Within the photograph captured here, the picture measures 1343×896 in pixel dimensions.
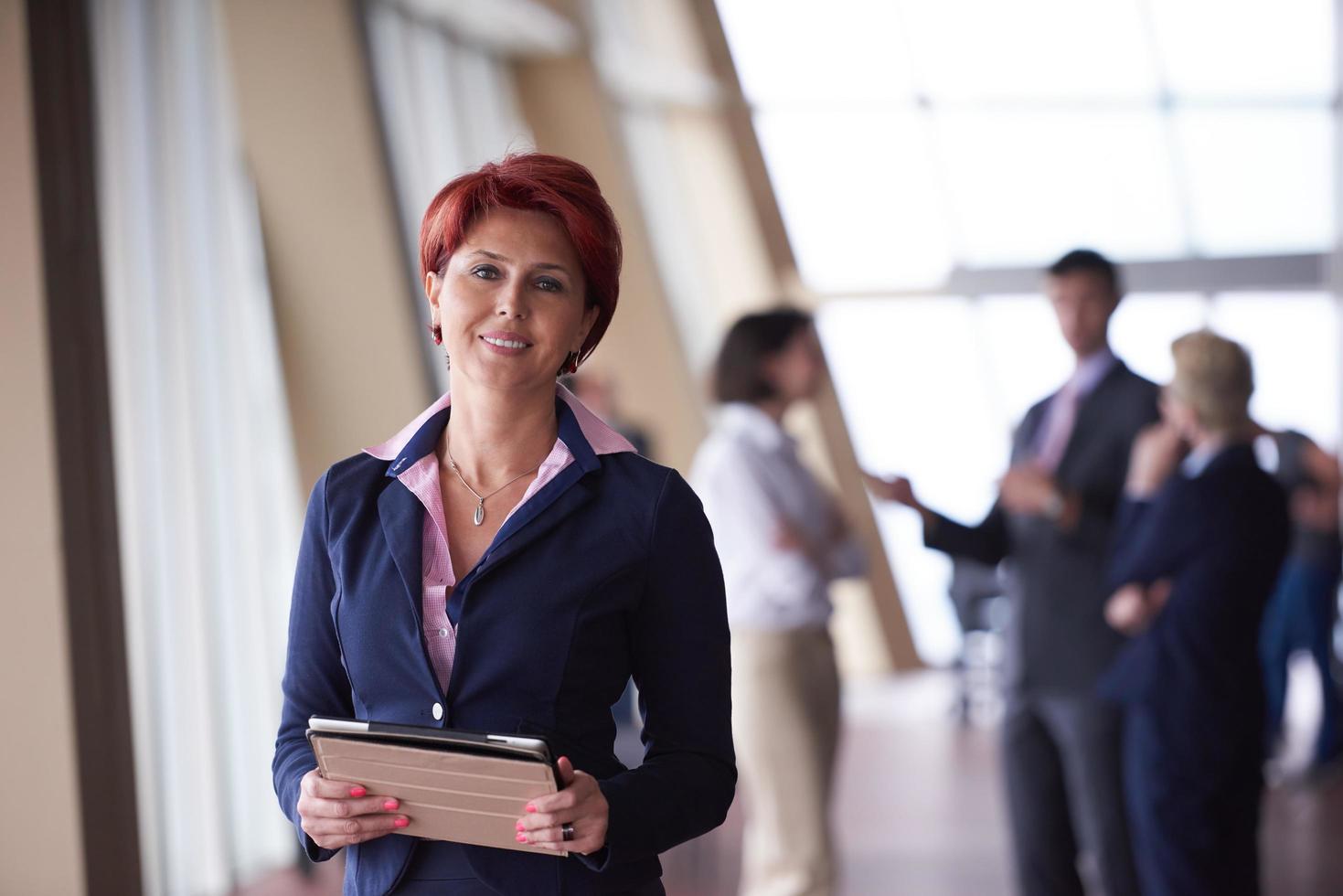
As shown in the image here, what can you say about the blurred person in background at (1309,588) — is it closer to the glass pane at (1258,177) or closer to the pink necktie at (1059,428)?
the glass pane at (1258,177)

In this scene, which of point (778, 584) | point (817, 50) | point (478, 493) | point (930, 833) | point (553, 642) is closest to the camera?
point (553, 642)

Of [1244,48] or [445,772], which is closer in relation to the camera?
[445,772]

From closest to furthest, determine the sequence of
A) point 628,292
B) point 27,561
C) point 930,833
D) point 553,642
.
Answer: point 553,642, point 27,561, point 930,833, point 628,292

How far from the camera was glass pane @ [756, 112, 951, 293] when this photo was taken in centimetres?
1014

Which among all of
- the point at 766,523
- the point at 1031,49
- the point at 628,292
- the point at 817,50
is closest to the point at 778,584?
the point at 766,523

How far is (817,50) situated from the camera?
9766mm

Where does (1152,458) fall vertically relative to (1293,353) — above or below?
below

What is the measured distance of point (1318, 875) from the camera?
16.1 feet

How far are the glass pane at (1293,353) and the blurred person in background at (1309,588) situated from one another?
2.70 meters

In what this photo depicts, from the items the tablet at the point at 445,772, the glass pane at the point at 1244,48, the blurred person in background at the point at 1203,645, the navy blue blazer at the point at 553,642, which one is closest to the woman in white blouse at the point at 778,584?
the blurred person in background at the point at 1203,645

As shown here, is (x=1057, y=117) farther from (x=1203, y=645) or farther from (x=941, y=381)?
(x=1203, y=645)

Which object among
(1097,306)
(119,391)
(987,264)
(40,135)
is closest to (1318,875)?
(1097,306)

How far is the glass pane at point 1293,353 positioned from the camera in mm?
9680

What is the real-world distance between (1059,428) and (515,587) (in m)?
2.44
